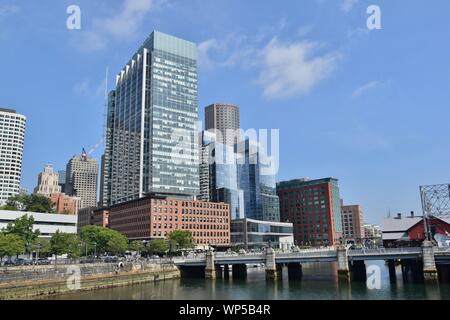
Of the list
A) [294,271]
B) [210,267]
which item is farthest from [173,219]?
[294,271]

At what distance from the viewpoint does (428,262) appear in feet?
226

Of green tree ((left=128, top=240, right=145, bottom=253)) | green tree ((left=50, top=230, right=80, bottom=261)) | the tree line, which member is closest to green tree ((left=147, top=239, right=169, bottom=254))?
the tree line

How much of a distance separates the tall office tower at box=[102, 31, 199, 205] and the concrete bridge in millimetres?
67403

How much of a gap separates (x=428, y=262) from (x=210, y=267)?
1702 inches

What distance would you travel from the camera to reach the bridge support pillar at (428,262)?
6838 cm

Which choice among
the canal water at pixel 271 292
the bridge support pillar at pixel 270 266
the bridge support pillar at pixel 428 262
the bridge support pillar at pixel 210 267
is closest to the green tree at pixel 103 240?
the bridge support pillar at pixel 210 267

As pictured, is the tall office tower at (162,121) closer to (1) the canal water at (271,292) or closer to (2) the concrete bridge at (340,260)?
(2) the concrete bridge at (340,260)

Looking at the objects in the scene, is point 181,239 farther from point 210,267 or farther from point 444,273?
point 444,273

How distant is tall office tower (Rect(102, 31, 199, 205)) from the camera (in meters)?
161

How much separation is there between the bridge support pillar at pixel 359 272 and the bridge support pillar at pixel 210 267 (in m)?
29.1

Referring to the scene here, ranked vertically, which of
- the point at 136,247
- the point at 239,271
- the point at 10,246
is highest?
the point at 10,246

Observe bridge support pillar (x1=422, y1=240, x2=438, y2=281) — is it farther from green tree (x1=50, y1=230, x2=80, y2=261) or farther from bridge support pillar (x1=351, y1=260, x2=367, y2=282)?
green tree (x1=50, y1=230, x2=80, y2=261)
